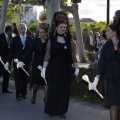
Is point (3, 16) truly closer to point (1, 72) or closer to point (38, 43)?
point (1, 72)

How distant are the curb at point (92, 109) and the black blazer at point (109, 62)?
5.49ft

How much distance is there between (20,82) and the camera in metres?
10.5

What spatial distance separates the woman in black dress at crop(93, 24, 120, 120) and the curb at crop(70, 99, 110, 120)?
1486mm

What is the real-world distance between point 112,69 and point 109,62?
125 mm

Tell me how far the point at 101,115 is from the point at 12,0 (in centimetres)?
1255

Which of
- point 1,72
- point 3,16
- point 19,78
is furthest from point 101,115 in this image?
point 3,16

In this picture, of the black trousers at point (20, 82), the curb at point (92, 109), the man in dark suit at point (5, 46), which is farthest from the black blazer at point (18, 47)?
the curb at point (92, 109)

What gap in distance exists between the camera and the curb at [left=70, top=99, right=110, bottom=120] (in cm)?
832

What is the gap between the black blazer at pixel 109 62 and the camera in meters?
6.70

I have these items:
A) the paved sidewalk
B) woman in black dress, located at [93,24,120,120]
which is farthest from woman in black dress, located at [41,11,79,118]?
woman in black dress, located at [93,24,120,120]

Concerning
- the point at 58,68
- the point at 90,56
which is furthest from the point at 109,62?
the point at 90,56

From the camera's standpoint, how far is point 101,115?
836 cm

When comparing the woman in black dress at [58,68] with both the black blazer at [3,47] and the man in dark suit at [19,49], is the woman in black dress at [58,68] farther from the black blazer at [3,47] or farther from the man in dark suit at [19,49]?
the black blazer at [3,47]

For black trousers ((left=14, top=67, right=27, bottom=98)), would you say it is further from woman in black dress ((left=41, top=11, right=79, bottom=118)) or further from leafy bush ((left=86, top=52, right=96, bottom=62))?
leafy bush ((left=86, top=52, right=96, bottom=62))
